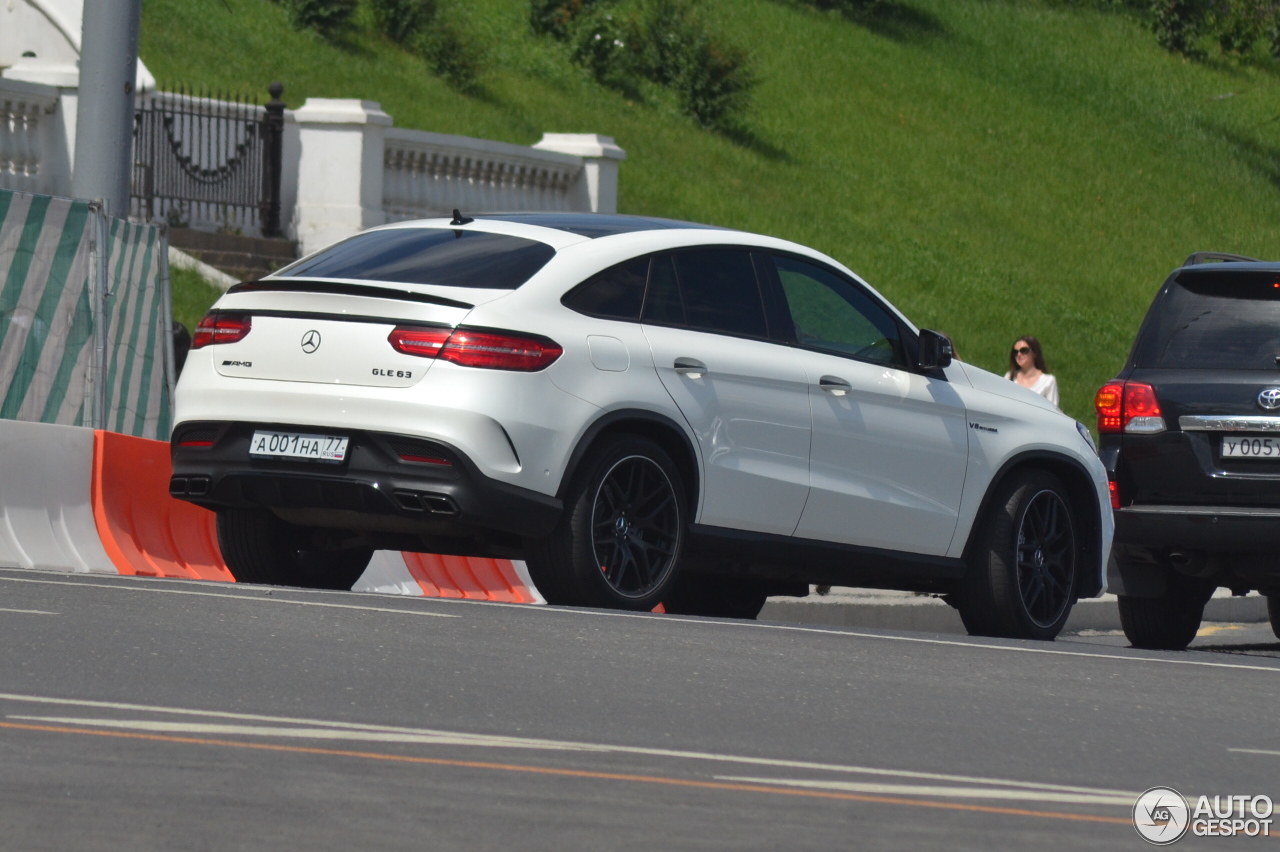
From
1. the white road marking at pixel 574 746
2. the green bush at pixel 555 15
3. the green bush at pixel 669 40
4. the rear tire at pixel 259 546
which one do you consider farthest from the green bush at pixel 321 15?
the white road marking at pixel 574 746

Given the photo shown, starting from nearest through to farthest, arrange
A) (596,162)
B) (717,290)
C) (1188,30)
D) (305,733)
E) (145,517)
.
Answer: (305,733) < (717,290) < (145,517) < (596,162) < (1188,30)

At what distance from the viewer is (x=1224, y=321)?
10.3m

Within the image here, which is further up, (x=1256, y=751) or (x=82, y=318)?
(x=82, y=318)

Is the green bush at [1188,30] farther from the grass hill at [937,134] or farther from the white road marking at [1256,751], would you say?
the white road marking at [1256,751]

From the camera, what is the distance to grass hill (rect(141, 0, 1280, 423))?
3219cm

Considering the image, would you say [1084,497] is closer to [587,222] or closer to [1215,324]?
[1215,324]

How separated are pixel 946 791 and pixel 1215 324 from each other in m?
6.05

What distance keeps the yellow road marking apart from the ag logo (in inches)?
2.4

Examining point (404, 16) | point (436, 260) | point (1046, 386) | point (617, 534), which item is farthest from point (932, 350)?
point (404, 16)

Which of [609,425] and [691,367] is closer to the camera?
[609,425]

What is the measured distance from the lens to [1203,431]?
1016cm

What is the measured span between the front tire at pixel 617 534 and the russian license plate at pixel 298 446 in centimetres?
83

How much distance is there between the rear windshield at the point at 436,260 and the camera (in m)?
8.34

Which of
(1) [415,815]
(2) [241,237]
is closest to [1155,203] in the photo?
(2) [241,237]
